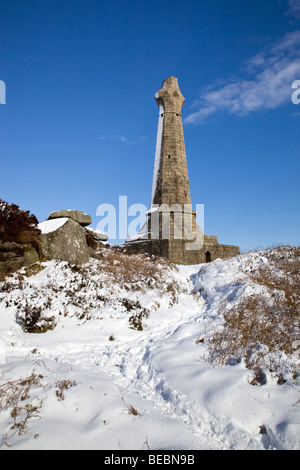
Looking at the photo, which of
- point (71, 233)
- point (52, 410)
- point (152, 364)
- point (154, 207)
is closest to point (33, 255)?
point (71, 233)

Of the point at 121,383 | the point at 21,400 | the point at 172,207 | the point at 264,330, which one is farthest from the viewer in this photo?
the point at 172,207

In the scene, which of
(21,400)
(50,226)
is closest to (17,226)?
(50,226)

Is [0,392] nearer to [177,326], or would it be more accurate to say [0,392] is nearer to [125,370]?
[125,370]

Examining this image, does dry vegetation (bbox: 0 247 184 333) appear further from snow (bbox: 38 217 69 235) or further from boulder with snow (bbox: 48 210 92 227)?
boulder with snow (bbox: 48 210 92 227)

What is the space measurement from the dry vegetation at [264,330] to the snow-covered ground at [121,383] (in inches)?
10.9

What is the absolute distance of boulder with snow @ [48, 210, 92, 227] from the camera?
13.9 meters

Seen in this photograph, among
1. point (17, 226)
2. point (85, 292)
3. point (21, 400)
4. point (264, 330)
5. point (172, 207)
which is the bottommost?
point (21, 400)

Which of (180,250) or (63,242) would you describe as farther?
(180,250)

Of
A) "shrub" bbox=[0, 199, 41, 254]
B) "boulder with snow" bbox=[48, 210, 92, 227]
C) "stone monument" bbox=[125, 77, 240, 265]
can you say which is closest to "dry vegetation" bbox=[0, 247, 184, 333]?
"shrub" bbox=[0, 199, 41, 254]

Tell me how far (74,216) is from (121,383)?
10623 millimetres

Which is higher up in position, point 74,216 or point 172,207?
point 172,207

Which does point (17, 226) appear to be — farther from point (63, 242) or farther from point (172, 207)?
point (172, 207)

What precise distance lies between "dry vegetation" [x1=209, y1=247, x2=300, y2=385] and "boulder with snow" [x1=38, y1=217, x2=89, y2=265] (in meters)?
6.04

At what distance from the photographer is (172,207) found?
19984 millimetres
